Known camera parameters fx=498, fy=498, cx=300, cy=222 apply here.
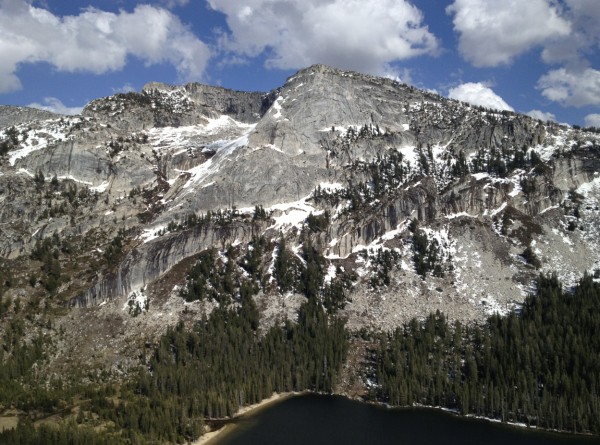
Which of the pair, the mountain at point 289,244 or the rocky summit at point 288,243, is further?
the rocky summit at point 288,243

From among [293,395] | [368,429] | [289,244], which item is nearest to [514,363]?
[368,429]

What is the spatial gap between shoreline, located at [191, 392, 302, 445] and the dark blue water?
1.71 meters

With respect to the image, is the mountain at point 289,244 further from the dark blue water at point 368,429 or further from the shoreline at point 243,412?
the dark blue water at point 368,429

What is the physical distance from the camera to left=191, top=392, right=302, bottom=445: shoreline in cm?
9399

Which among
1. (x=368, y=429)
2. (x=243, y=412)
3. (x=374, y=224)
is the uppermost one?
(x=374, y=224)

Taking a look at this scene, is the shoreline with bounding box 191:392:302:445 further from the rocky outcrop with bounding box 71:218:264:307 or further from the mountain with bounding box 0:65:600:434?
the rocky outcrop with bounding box 71:218:264:307

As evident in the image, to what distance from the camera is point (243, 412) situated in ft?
357

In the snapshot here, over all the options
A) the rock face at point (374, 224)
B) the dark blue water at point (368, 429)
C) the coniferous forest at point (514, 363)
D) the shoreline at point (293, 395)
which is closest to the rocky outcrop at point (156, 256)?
the rock face at point (374, 224)

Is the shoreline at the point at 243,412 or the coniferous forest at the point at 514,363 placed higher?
the coniferous forest at the point at 514,363

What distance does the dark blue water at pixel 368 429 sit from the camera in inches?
3546

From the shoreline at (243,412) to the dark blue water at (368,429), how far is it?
171 centimetres

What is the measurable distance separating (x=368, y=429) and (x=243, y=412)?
93.6 ft

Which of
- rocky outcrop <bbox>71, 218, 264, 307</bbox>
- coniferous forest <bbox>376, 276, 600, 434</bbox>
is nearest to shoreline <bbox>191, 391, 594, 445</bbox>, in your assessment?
coniferous forest <bbox>376, 276, 600, 434</bbox>

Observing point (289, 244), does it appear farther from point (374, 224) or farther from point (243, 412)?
point (243, 412)
